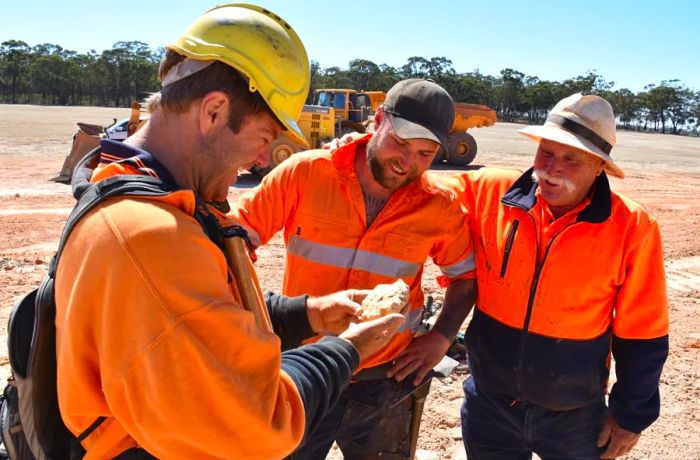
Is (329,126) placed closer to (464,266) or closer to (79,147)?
(79,147)

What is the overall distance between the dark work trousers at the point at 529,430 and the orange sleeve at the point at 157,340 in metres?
1.79

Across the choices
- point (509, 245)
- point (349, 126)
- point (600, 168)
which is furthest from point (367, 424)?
point (349, 126)

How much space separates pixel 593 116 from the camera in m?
2.82

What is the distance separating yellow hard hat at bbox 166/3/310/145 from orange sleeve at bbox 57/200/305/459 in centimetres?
42

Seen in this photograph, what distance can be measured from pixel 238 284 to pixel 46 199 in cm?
1177

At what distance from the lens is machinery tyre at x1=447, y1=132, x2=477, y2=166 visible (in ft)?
67.6

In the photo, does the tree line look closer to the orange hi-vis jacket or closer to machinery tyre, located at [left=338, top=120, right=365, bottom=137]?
machinery tyre, located at [left=338, top=120, right=365, bottom=137]

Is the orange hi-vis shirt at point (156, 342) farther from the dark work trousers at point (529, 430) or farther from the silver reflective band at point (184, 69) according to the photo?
the dark work trousers at point (529, 430)

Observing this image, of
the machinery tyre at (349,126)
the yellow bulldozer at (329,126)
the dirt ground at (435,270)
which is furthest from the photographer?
the machinery tyre at (349,126)

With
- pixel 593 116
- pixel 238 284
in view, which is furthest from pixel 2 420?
pixel 593 116

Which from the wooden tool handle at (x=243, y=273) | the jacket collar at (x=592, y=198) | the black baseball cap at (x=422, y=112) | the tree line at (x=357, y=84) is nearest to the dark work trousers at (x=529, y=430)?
the jacket collar at (x=592, y=198)

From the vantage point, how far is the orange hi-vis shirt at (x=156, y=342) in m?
1.25

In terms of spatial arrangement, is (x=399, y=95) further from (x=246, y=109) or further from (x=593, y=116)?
(x=246, y=109)

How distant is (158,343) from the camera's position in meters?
1.25
